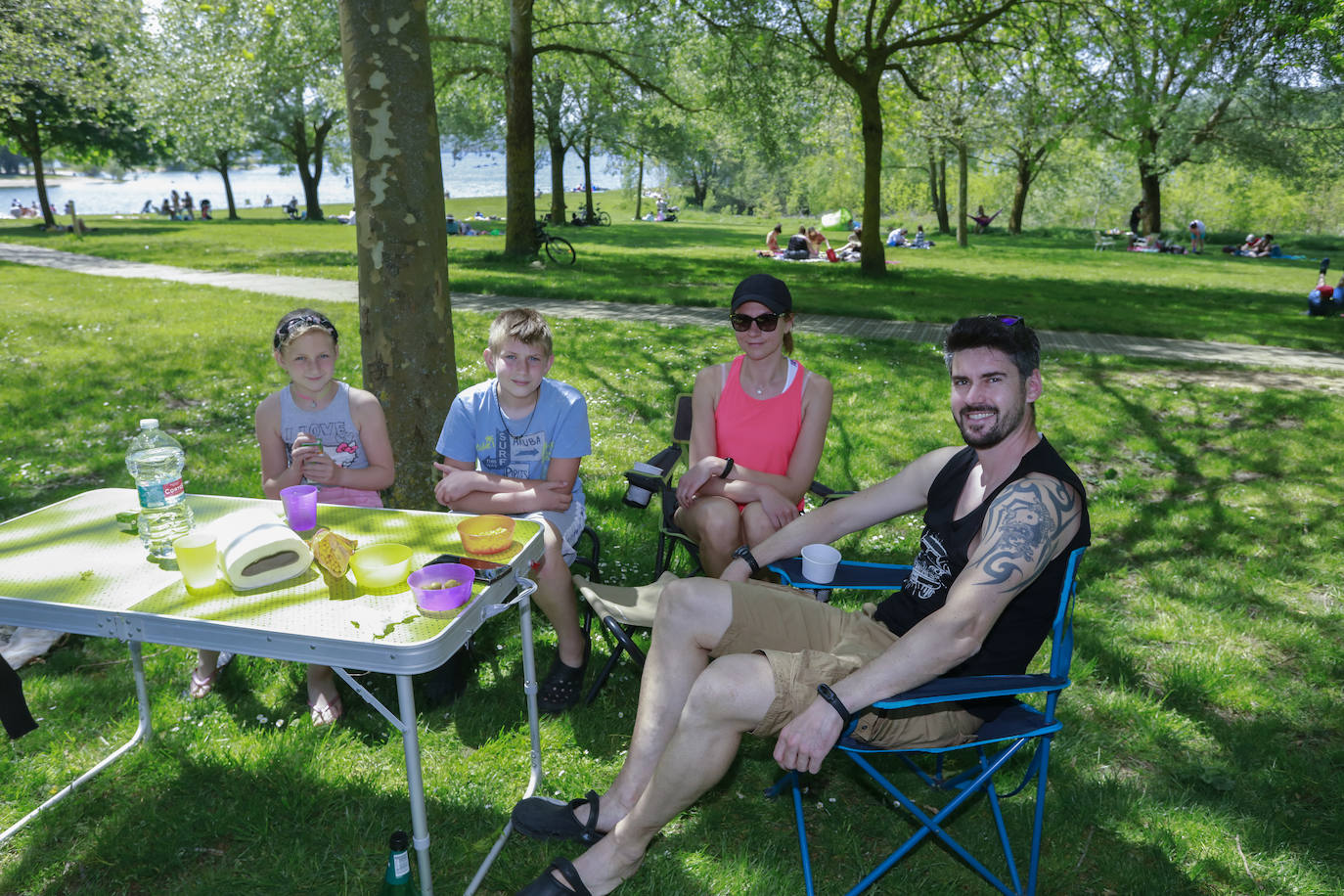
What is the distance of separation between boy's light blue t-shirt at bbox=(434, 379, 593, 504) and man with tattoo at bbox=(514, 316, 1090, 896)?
1031 mm

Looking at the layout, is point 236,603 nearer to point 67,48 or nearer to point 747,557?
point 747,557

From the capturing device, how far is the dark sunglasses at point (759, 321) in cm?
346

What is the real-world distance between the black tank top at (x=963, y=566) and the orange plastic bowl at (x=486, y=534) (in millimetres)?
1259

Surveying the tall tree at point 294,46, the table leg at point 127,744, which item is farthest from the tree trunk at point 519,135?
the table leg at point 127,744

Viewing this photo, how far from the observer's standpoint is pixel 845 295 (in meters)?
13.2

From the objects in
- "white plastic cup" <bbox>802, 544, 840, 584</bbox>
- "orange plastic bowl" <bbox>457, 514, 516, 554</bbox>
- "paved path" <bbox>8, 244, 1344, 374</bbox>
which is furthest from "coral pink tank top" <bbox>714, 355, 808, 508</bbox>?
"paved path" <bbox>8, 244, 1344, 374</bbox>

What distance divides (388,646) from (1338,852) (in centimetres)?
282

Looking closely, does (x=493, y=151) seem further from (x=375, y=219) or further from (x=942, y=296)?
(x=375, y=219)

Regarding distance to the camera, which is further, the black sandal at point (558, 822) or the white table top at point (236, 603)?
the black sandal at point (558, 822)

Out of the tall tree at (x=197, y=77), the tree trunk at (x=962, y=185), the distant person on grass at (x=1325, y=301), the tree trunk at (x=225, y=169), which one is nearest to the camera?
the distant person on grass at (x=1325, y=301)

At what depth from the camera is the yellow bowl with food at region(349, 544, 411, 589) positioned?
89.7 inches

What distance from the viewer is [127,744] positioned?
2990 millimetres

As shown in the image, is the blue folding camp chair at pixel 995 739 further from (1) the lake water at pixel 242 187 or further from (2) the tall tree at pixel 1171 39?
(1) the lake water at pixel 242 187

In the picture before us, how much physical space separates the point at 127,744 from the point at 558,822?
1.62 m
